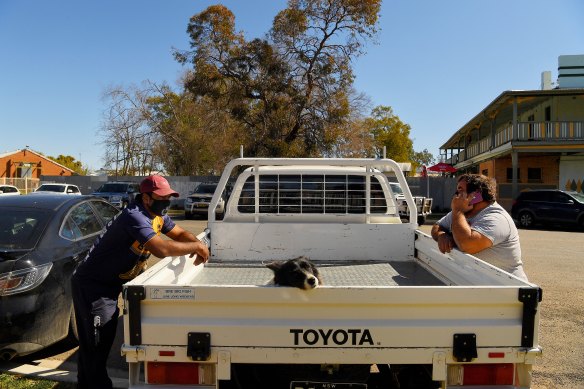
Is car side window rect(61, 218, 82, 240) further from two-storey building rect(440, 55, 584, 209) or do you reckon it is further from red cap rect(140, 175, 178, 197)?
two-storey building rect(440, 55, 584, 209)

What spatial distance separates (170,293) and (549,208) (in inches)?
737

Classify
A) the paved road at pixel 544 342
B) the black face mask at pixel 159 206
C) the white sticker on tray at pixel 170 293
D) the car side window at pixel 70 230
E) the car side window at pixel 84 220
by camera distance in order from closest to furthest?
the white sticker on tray at pixel 170 293, the black face mask at pixel 159 206, the paved road at pixel 544 342, the car side window at pixel 70 230, the car side window at pixel 84 220

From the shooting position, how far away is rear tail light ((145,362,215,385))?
250cm

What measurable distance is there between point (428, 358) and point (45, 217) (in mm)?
Answer: 3781

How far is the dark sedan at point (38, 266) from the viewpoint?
152 inches

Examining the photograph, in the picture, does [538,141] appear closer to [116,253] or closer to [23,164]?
[116,253]

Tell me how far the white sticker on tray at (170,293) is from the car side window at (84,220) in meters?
2.72

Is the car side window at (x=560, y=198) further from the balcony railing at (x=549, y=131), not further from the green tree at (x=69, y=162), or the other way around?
the green tree at (x=69, y=162)

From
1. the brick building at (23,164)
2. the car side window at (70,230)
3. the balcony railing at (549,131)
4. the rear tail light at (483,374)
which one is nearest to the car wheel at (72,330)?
the car side window at (70,230)

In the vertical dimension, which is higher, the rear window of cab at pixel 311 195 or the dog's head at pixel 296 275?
the rear window of cab at pixel 311 195

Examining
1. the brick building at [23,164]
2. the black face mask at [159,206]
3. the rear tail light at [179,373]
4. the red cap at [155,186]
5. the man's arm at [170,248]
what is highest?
the brick building at [23,164]

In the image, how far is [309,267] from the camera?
282 centimetres

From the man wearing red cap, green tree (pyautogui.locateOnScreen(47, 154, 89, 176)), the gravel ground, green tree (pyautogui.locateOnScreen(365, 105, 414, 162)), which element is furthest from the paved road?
green tree (pyautogui.locateOnScreen(47, 154, 89, 176))

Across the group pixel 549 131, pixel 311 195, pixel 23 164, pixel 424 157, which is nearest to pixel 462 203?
pixel 311 195
